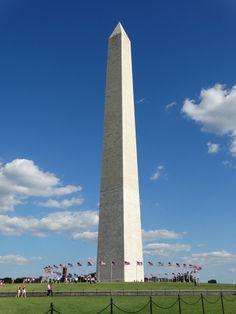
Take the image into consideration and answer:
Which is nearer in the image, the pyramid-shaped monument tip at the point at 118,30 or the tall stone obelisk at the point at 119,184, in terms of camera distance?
the tall stone obelisk at the point at 119,184

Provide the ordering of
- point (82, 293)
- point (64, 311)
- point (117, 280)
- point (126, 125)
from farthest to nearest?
1. point (126, 125)
2. point (117, 280)
3. point (82, 293)
4. point (64, 311)

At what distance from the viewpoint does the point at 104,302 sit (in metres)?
28.2

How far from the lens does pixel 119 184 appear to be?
182ft

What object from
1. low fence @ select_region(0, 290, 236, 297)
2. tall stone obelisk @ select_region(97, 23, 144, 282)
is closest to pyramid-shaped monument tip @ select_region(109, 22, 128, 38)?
tall stone obelisk @ select_region(97, 23, 144, 282)

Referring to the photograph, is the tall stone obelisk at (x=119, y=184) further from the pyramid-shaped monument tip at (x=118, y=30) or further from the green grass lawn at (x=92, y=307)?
the green grass lawn at (x=92, y=307)

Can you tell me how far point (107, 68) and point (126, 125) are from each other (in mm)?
9044

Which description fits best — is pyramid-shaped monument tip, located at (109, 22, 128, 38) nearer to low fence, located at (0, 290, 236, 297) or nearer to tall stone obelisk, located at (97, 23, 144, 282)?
tall stone obelisk, located at (97, 23, 144, 282)

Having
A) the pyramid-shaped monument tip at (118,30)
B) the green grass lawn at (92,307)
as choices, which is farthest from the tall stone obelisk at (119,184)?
the green grass lawn at (92,307)

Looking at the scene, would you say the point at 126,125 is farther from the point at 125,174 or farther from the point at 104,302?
the point at 104,302

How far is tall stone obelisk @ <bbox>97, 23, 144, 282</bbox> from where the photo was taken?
53.9 m

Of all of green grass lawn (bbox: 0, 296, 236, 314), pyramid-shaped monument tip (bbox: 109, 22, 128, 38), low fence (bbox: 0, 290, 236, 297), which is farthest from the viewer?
pyramid-shaped monument tip (bbox: 109, 22, 128, 38)

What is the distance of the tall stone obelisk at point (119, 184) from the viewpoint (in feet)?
177

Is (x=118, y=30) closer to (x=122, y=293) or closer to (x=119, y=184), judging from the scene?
(x=119, y=184)

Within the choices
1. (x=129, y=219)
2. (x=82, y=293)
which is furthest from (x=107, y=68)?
(x=82, y=293)
